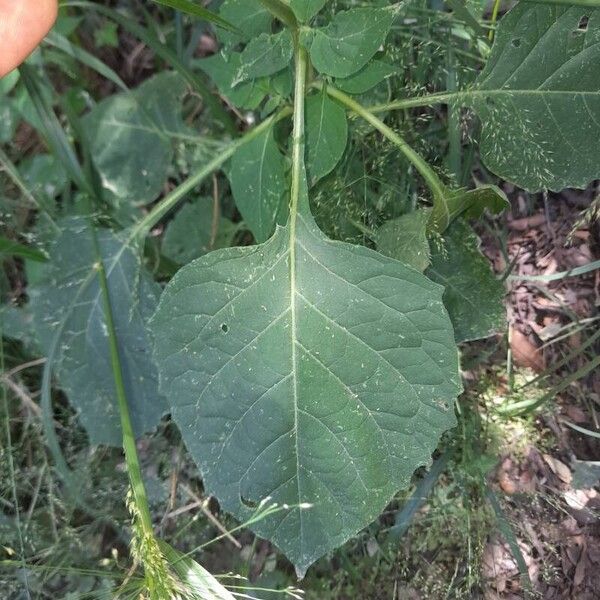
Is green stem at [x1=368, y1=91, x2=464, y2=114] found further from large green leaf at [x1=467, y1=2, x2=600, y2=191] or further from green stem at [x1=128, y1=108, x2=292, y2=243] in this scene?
green stem at [x1=128, y1=108, x2=292, y2=243]

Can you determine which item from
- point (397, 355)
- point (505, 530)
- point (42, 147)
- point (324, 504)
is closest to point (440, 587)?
point (505, 530)

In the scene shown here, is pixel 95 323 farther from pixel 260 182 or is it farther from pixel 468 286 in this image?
pixel 468 286

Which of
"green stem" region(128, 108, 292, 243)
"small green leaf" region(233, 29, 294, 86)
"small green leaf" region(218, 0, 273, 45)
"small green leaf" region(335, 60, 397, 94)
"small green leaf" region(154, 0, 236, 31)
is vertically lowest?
"green stem" region(128, 108, 292, 243)

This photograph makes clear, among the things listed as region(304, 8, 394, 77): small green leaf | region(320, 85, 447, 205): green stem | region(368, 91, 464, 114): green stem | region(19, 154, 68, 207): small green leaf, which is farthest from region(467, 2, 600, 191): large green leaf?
region(19, 154, 68, 207): small green leaf

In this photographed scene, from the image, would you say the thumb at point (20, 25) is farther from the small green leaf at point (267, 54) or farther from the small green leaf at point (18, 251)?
the small green leaf at point (18, 251)

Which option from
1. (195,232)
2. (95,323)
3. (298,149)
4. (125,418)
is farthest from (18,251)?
(298,149)

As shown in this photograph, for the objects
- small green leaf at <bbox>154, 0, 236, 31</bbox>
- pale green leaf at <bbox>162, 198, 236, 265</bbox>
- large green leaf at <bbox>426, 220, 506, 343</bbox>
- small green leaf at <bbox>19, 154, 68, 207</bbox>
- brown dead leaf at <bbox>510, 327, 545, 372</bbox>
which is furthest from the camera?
small green leaf at <bbox>19, 154, 68, 207</bbox>

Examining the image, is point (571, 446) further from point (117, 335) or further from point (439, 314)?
point (117, 335)
